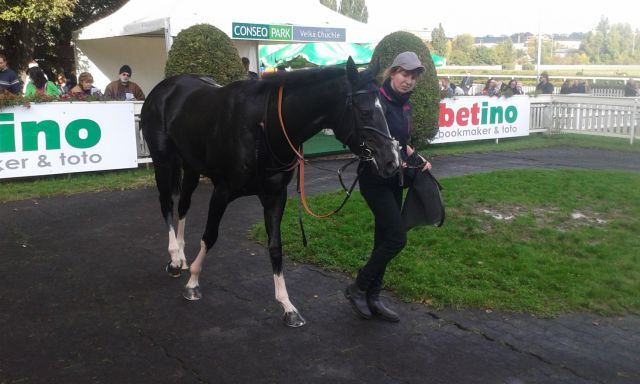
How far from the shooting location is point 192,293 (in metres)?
5.02

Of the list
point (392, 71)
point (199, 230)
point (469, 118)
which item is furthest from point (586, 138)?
point (392, 71)

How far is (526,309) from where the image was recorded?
4844mm

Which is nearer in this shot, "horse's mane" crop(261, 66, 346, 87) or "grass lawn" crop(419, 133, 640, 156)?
"horse's mane" crop(261, 66, 346, 87)

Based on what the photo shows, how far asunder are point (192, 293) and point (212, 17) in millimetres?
9849

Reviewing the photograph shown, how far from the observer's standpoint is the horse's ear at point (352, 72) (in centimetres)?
399

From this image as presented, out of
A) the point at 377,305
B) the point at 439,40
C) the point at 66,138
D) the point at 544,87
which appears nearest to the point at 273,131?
the point at 377,305

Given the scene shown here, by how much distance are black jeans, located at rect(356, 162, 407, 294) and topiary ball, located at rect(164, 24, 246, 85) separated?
652 centimetres

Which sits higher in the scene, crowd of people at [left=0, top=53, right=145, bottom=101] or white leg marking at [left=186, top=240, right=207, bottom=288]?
crowd of people at [left=0, top=53, right=145, bottom=101]

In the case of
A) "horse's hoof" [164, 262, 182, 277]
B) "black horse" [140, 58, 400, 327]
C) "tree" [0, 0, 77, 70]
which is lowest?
"horse's hoof" [164, 262, 182, 277]

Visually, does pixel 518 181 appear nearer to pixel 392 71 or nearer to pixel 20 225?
pixel 392 71

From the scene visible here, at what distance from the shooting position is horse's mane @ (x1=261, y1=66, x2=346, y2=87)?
4.18m

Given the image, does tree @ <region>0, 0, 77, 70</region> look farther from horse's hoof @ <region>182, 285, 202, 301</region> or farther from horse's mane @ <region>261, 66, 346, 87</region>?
horse's mane @ <region>261, 66, 346, 87</region>

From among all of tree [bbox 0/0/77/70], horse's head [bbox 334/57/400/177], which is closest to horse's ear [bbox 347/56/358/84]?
horse's head [bbox 334/57/400/177]

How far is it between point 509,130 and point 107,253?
13173 millimetres
